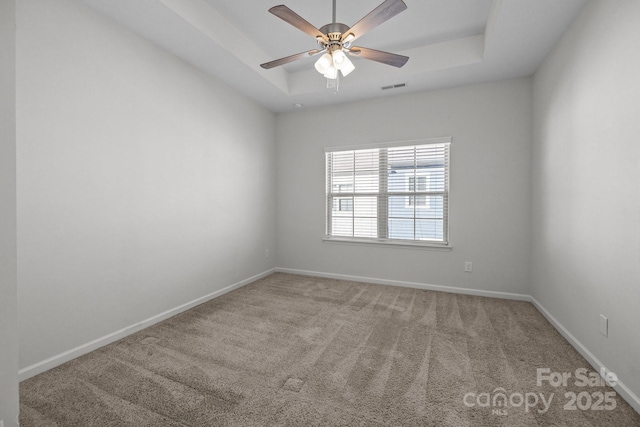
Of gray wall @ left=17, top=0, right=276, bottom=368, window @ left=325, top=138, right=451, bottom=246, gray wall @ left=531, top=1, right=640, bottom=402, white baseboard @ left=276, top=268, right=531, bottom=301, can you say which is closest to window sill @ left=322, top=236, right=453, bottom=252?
window @ left=325, top=138, right=451, bottom=246

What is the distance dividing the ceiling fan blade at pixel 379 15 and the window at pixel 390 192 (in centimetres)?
218

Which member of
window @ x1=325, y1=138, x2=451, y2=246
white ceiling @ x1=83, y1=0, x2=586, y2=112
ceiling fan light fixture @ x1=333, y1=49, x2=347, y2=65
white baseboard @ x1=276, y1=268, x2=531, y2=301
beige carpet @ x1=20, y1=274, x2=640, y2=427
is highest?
white ceiling @ x1=83, y1=0, x2=586, y2=112

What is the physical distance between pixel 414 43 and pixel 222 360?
3.79 m

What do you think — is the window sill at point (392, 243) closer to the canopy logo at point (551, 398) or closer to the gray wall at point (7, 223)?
the canopy logo at point (551, 398)

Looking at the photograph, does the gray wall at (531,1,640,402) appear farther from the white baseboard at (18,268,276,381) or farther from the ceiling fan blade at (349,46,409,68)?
the white baseboard at (18,268,276,381)

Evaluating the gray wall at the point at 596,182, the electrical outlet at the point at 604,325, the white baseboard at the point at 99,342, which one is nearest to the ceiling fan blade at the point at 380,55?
the gray wall at the point at 596,182

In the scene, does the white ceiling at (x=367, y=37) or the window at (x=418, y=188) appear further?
the window at (x=418, y=188)

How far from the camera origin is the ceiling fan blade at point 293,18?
72.1 inches

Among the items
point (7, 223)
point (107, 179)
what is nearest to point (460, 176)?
point (107, 179)

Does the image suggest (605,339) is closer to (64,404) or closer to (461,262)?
(461,262)

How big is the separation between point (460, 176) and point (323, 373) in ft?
9.90

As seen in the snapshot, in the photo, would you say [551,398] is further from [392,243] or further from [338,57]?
[338,57]

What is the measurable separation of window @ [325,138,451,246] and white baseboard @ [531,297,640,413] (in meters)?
1.31

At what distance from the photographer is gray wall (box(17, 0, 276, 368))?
1940mm
